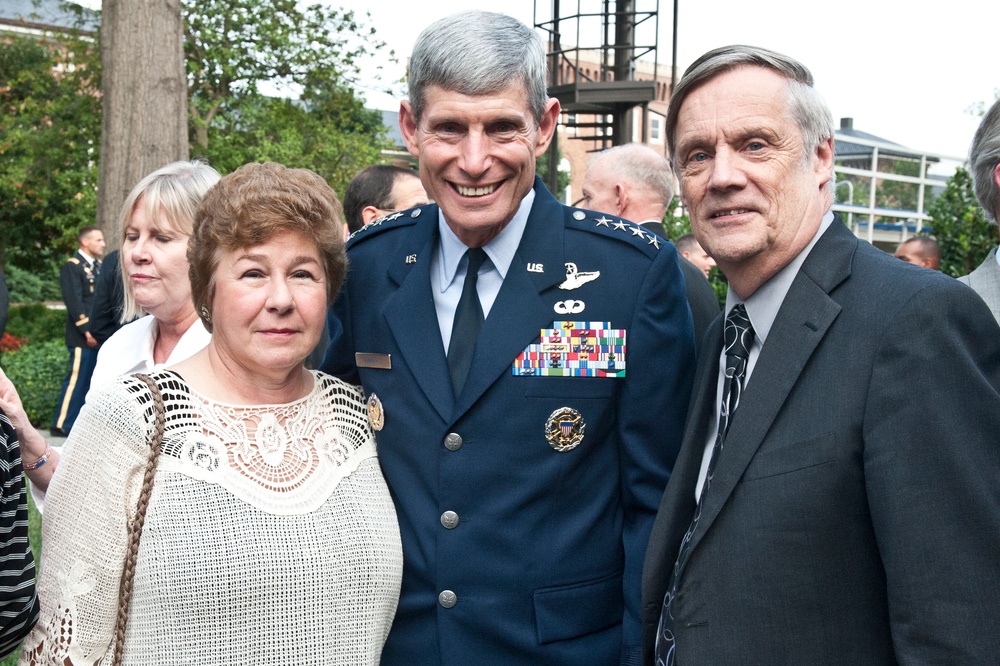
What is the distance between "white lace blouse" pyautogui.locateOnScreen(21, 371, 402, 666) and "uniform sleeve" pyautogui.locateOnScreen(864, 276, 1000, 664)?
1.24 metres

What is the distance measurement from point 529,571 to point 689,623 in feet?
1.73

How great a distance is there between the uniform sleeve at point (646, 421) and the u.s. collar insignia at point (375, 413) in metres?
0.63

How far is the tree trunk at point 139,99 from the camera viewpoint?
8.70m

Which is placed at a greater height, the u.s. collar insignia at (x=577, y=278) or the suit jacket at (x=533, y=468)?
the u.s. collar insignia at (x=577, y=278)

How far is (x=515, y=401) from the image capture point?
2.32m

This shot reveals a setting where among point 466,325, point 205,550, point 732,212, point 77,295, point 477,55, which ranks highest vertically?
point 477,55

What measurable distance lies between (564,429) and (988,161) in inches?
55.4

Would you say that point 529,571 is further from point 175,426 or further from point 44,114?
point 44,114

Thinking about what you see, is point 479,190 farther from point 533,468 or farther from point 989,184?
point 989,184

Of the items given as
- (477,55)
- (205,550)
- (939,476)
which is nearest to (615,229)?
(477,55)

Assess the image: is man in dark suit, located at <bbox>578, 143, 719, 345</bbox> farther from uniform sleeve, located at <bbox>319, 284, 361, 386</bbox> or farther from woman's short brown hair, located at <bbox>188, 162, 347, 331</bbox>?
woman's short brown hair, located at <bbox>188, 162, 347, 331</bbox>

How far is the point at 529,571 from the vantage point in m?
2.27

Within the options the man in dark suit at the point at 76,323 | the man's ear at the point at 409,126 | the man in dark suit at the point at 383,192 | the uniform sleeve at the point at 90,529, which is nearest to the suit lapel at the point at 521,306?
the man's ear at the point at 409,126

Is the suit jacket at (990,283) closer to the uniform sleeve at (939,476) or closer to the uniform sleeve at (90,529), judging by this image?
the uniform sleeve at (939,476)
